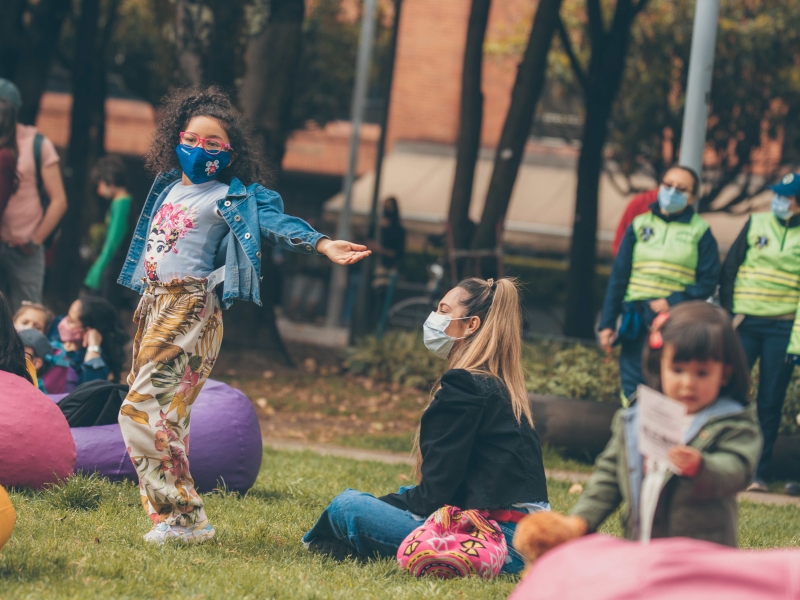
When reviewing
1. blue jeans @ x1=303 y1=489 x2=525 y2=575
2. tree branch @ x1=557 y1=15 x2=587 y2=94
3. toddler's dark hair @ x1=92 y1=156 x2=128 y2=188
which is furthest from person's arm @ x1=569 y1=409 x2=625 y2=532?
tree branch @ x1=557 y1=15 x2=587 y2=94

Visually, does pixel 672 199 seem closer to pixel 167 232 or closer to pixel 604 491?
pixel 167 232

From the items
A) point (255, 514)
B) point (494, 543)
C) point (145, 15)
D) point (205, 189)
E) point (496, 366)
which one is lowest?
point (255, 514)

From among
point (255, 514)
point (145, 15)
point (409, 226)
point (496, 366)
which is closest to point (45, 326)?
point (255, 514)

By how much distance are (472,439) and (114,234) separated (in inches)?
249

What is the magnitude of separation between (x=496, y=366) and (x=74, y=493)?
84.4 inches

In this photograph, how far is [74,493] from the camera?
5.01m

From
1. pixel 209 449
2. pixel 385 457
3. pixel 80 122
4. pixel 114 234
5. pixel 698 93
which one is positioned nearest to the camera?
pixel 209 449

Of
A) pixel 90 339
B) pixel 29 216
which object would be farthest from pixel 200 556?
pixel 29 216

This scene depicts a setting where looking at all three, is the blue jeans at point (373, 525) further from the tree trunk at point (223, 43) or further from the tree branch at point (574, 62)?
the tree branch at point (574, 62)

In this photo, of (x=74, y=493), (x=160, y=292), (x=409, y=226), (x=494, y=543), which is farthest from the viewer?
(x=409, y=226)

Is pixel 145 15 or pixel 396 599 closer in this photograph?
pixel 396 599

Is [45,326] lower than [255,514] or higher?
higher

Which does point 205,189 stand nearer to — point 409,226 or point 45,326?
point 45,326

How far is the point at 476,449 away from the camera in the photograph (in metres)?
4.09
